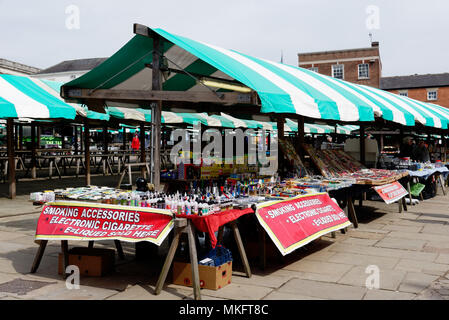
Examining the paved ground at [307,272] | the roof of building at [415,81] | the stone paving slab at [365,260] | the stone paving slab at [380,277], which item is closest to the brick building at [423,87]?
the roof of building at [415,81]

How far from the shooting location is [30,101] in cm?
1033

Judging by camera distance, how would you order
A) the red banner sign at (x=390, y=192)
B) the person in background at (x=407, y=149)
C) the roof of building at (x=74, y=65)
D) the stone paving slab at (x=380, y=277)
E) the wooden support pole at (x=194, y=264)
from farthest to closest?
the roof of building at (x=74, y=65), the person in background at (x=407, y=149), the red banner sign at (x=390, y=192), the stone paving slab at (x=380, y=277), the wooden support pole at (x=194, y=264)

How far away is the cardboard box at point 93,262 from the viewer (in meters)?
4.91

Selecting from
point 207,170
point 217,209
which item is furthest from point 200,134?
point 217,209

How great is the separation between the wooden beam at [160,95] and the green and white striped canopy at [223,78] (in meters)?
0.15

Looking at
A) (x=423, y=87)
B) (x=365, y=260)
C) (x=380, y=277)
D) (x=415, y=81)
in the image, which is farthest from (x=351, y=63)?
(x=380, y=277)

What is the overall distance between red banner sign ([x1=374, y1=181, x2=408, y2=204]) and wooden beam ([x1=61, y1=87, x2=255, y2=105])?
3901 millimetres

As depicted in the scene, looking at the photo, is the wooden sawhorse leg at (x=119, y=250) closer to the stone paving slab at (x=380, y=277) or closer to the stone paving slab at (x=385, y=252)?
the stone paving slab at (x=380, y=277)

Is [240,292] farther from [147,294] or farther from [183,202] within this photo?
[183,202]
